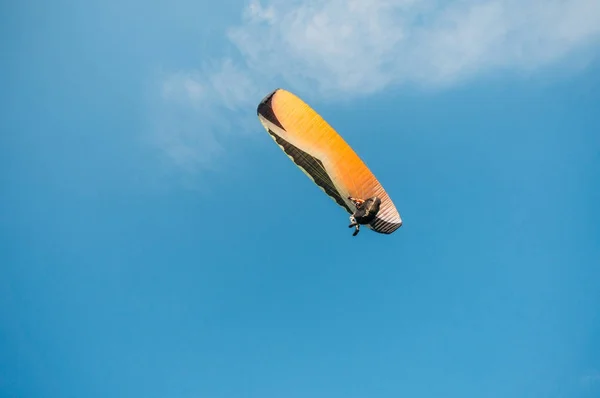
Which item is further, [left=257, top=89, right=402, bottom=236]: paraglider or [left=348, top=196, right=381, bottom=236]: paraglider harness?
[left=257, top=89, right=402, bottom=236]: paraglider

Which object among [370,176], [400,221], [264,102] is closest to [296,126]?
Result: [264,102]

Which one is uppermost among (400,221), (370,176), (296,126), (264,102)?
(264,102)

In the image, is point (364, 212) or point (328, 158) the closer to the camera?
point (364, 212)

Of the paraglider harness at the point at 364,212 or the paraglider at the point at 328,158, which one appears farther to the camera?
the paraglider at the point at 328,158

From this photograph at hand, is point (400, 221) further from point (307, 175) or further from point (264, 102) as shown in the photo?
point (264, 102)

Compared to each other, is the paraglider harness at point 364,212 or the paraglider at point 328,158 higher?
the paraglider at point 328,158

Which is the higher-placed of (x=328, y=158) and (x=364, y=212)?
(x=328, y=158)

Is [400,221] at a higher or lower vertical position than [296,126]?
lower
